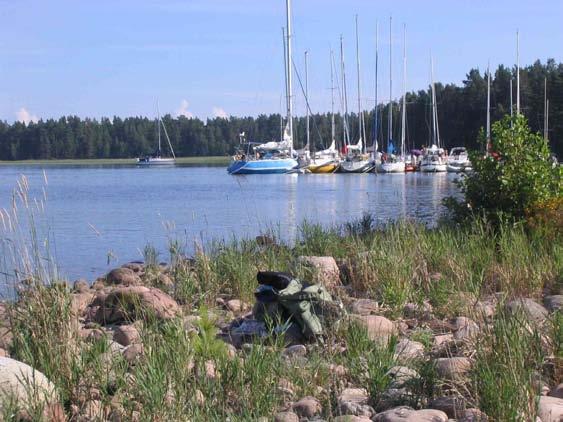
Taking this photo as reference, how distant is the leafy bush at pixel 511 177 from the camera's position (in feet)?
47.9

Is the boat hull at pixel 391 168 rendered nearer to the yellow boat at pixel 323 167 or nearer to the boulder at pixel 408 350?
the yellow boat at pixel 323 167

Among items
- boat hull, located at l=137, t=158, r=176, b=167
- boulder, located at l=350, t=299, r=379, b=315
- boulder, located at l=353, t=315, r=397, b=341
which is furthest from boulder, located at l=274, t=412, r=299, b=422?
boat hull, located at l=137, t=158, r=176, b=167

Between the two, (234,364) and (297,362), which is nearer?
(234,364)

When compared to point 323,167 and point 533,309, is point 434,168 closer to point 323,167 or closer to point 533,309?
point 323,167

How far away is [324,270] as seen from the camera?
11805mm

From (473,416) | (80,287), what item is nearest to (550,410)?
(473,416)

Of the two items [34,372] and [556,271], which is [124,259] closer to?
[556,271]

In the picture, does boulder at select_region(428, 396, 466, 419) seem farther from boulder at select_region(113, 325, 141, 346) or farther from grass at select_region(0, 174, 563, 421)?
boulder at select_region(113, 325, 141, 346)

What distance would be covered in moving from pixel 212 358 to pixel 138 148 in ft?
486

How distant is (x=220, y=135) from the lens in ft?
523

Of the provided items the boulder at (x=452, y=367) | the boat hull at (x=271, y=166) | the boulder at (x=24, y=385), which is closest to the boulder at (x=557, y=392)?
the boulder at (x=452, y=367)

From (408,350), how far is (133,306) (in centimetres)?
362

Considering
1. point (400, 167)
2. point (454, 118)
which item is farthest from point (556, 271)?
point (454, 118)

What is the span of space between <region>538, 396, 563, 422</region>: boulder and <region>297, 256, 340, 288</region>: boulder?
509 cm
